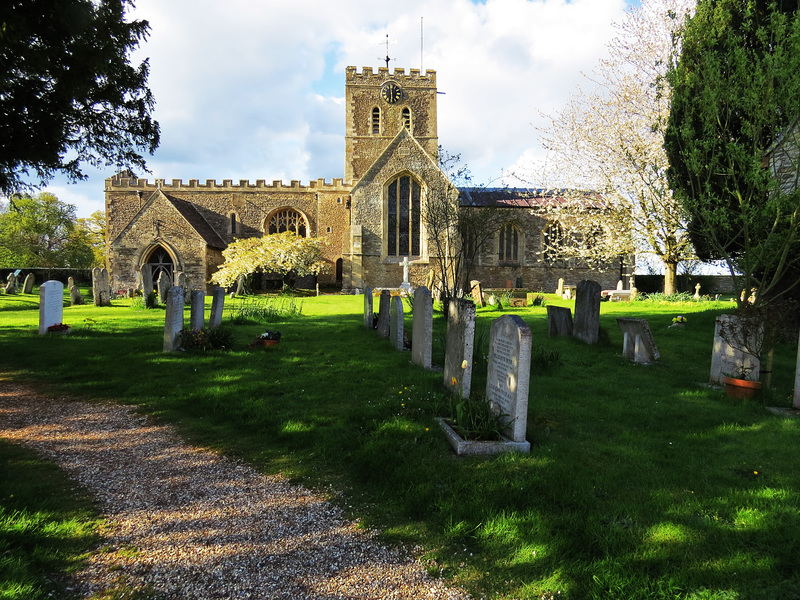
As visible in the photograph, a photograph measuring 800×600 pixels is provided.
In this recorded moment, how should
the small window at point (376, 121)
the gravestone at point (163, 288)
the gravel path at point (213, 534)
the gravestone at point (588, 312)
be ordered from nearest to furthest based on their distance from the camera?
the gravel path at point (213, 534)
the gravestone at point (588, 312)
the gravestone at point (163, 288)
the small window at point (376, 121)

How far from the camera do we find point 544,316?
44.4 ft

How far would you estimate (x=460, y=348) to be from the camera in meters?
5.12

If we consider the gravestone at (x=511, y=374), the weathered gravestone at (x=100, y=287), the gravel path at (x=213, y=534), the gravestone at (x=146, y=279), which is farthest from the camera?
the weathered gravestone at (x=100, y=287)

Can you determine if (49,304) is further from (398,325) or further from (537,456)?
(537,456)

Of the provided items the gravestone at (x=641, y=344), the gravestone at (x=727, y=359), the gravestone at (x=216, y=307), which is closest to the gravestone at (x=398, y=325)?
the gravestone at (x=216, y=307)

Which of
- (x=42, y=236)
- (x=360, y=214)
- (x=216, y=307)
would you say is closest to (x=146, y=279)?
(x=216, y=307)

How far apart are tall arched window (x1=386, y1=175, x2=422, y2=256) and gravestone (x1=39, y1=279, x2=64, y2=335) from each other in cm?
1768

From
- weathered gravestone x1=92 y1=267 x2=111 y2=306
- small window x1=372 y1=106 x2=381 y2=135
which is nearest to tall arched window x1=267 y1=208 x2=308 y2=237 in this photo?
small window x1=372 y1=106 x2=381 y2=135

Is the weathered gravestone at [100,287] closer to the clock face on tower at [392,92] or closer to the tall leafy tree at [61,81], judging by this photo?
the tall leafy tree at [61,81]

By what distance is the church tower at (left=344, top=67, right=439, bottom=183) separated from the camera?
3188cm

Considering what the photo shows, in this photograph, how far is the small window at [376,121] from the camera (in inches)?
1267

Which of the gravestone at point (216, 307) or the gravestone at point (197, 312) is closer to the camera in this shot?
the gravestone at point (197, 312)

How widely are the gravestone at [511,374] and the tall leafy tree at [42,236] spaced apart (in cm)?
4284

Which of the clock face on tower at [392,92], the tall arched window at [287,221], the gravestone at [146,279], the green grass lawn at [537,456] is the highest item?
the clock face on tower at [392,92]
